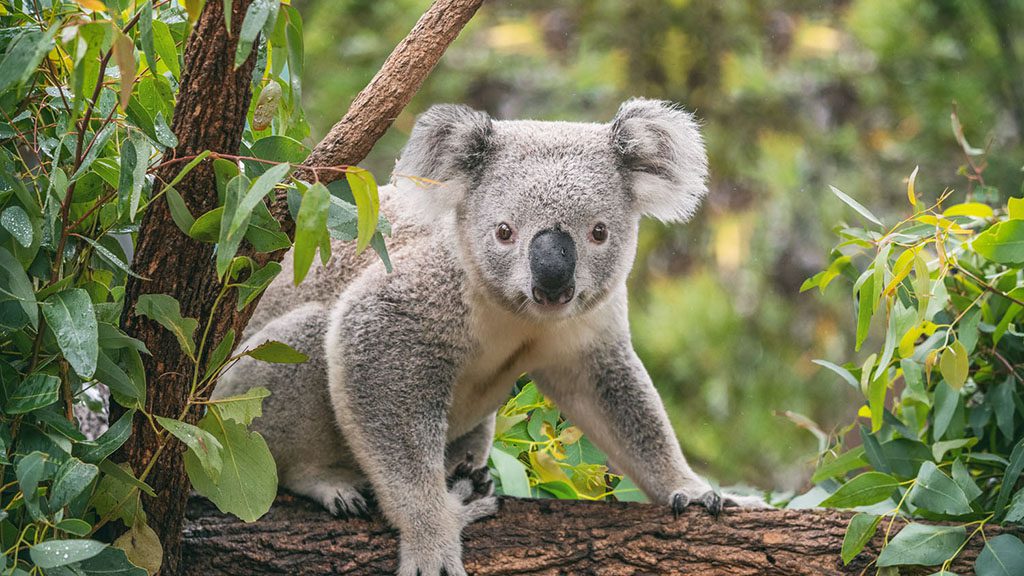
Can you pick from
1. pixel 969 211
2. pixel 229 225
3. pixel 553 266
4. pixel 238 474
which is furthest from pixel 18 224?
pixel 969 211

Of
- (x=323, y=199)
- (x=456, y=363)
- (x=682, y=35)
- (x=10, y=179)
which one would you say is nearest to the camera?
(x=323, y=199)

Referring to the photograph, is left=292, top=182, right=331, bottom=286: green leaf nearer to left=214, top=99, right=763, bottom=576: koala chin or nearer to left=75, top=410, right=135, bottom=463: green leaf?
left=75, top=410, right=135, bottom=463: green leaf

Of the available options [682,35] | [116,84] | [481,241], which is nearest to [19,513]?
[116,84]

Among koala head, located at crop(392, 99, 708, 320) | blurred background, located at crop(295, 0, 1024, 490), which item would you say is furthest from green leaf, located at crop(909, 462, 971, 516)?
blurred background, located at crop(295, 0, 1024, 490)

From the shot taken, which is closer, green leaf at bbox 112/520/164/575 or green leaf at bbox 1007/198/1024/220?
green leaf at bbox 112/520/164/575

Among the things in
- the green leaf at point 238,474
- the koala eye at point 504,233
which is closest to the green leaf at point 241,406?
the green leaf at point 238,474

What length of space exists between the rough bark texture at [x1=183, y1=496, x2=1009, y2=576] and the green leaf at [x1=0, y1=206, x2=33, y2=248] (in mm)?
991

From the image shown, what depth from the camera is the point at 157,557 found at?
2.13 meters

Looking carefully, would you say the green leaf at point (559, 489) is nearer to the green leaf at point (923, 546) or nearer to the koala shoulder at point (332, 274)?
the koala shoulder at point (332, 274)

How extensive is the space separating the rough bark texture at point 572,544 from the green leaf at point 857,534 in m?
0.10

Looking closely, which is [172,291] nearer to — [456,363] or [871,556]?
[456,363]

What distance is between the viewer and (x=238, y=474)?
2.10m

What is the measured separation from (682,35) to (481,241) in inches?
210

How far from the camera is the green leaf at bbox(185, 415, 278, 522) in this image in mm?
2086
